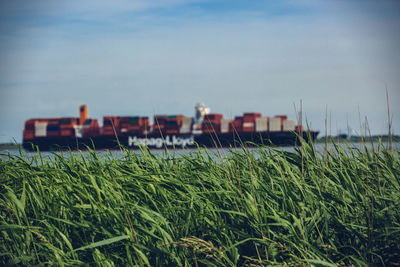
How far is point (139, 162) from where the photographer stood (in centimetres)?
521

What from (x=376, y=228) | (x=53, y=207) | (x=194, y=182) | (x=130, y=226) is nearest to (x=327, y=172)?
(x=376, y=228)

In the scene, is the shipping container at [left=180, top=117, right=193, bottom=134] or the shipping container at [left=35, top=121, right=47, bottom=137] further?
the shipping container at [left=180, top=117, right=193, bottom=134]

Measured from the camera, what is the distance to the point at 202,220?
3779 millimetres

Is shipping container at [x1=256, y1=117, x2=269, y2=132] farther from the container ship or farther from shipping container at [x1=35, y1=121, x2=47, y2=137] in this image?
shipping container at [x1=35, y1=121, x2=47, y2=137]

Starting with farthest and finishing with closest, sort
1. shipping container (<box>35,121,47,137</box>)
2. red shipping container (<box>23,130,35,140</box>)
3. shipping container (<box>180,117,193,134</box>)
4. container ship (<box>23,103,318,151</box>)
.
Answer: shipping container (<box>180,117,193,134</box>) → red shipping container (<box>23,130,35,140</box>) → shipping container (<box>35,121,47,137</box>) → container ship (<box>23,103,318,151</box>)

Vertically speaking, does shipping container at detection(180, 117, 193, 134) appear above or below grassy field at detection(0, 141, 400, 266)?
above

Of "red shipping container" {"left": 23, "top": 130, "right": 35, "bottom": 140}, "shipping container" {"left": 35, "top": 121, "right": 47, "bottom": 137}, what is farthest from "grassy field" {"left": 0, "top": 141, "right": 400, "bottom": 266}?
"red shipping container" {"left": 23, "top": 130, "right": 35, "bottom": 140}

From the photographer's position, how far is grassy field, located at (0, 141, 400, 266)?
3.48 m

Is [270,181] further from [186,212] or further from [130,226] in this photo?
[130,226]

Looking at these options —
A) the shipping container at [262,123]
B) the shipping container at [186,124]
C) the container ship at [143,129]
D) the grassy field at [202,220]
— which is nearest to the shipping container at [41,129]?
the container ship at [143,129]

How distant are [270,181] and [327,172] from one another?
825 millimetres

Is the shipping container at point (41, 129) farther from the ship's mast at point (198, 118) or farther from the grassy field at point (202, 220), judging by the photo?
the grassy field at point (202, 220)

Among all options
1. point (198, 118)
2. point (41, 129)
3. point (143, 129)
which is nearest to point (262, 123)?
point (198, 118)

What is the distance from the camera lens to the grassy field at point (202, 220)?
3479 millimetres
